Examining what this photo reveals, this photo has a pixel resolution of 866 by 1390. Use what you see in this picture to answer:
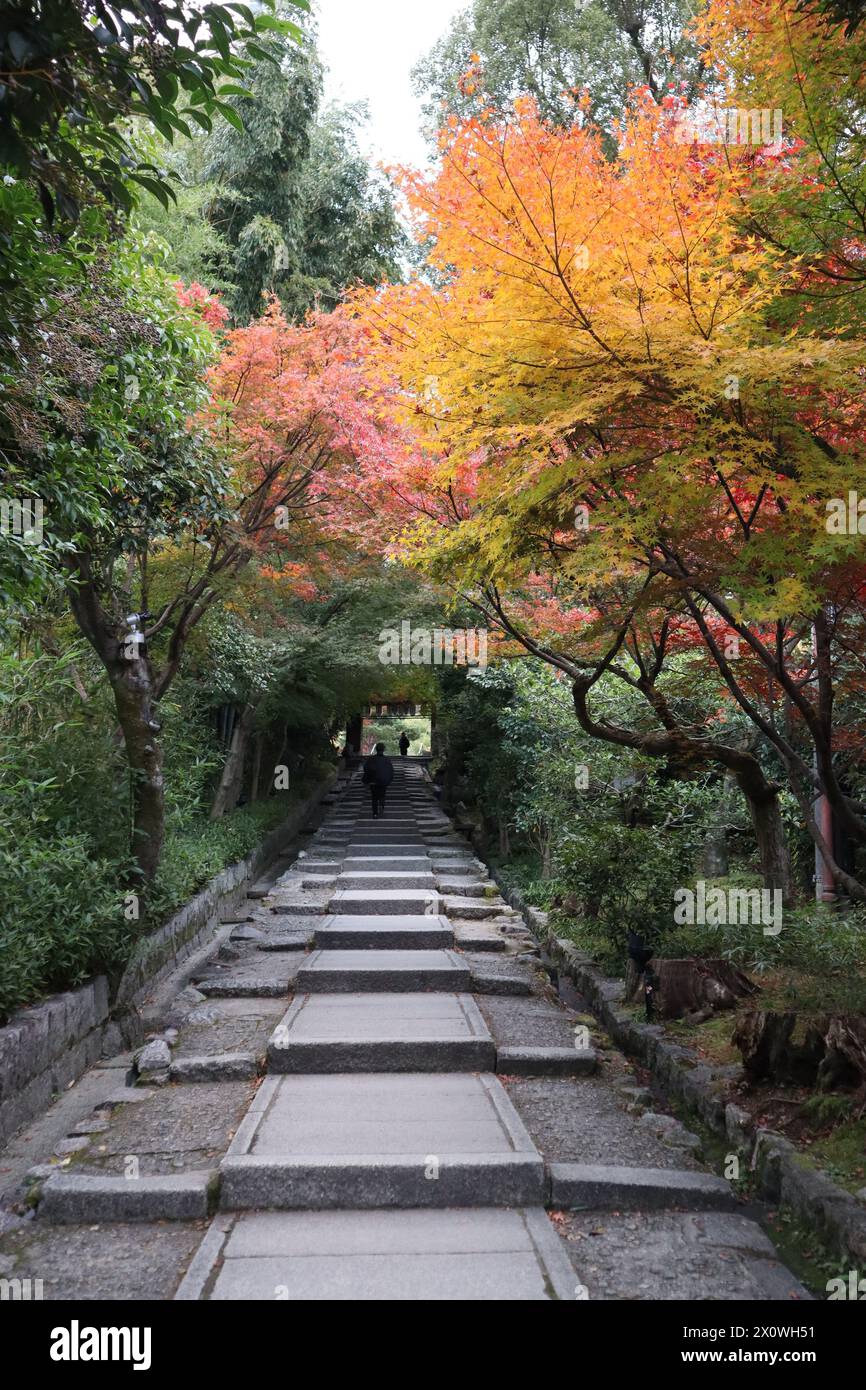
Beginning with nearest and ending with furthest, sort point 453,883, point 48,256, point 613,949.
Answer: point 48,256 → point 613,949 → point 453,883

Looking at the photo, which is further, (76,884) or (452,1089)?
(76,884)

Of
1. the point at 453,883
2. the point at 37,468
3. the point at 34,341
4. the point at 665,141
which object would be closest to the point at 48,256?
the point at 34,341

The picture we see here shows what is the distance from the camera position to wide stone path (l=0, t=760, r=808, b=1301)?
3271 mm

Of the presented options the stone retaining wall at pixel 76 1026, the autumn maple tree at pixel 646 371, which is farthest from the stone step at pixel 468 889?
the autumn maple tree at pixel 646 371

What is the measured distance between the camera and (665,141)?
447 centimetres

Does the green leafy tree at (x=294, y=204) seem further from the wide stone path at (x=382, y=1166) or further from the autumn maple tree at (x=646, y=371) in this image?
the wide stone path at (x=382, y=1166)

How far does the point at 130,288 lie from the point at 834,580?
3.84 m

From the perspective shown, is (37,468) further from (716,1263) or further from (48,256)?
(716,1263)

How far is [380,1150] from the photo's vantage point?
4.13 m

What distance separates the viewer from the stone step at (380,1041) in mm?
5352

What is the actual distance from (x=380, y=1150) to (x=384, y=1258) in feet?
2.63

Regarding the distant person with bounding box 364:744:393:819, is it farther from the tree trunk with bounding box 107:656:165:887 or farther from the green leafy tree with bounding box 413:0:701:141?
Result: the green leafy tree with bounding box 413:0:701:141

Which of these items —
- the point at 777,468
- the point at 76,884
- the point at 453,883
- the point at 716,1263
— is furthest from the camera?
the point at 453,883

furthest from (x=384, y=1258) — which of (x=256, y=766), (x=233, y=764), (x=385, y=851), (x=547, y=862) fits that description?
(x=256, y=766)
